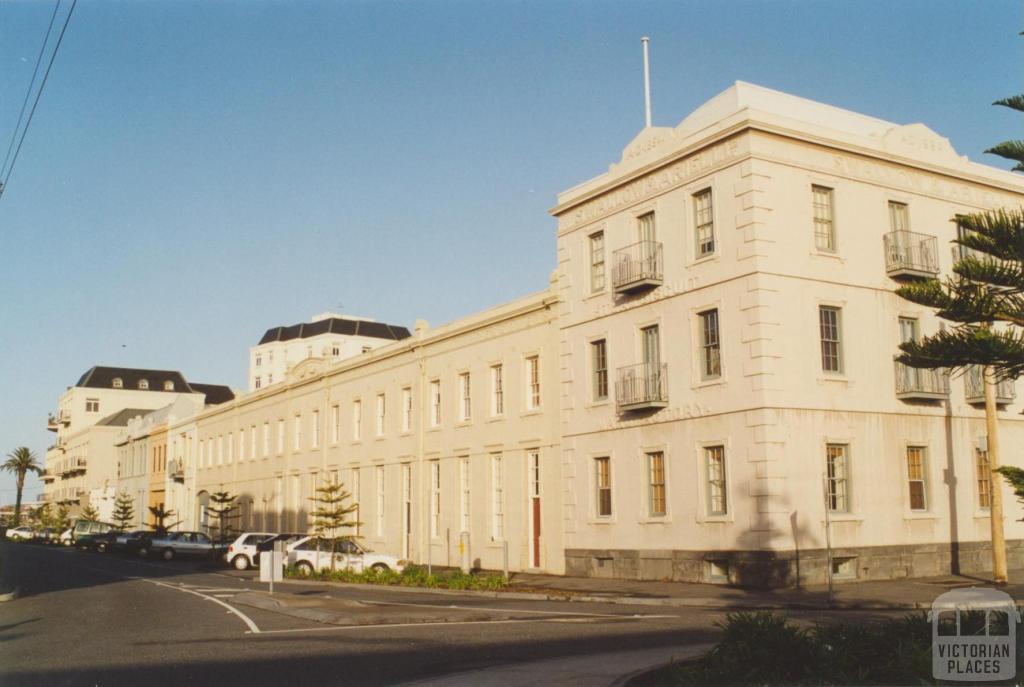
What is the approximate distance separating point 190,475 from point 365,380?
1342 inches

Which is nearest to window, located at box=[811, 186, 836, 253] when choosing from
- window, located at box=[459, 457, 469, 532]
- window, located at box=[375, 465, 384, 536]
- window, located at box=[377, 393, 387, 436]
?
window, located at box=[459, 457, 469, 532]

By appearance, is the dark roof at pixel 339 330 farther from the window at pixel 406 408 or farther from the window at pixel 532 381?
the window at pixel 532 381

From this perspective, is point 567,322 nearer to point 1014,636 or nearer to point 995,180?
point 995,180

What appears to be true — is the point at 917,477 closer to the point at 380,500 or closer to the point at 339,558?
the point at 339,558

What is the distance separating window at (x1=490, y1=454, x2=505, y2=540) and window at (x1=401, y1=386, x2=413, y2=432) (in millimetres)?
7929

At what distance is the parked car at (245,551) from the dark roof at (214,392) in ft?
342

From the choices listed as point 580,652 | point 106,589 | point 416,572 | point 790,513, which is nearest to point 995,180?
point 790,513

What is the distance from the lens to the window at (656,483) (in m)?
29.6

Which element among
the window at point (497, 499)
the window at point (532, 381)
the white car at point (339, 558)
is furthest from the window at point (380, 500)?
the window at point (532, 381)

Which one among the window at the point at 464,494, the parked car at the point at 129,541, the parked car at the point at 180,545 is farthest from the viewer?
the parked car at the point at 129,541

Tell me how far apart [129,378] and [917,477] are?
127 m

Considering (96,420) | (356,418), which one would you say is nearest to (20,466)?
(96,420)

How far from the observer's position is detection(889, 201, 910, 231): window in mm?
29656

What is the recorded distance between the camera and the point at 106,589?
31094 mm
